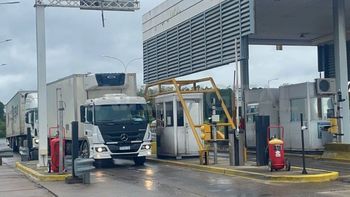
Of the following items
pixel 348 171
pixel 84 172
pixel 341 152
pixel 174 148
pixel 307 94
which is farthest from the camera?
pixel 307 94

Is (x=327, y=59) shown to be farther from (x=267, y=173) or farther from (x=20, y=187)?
(x=20, y=187)

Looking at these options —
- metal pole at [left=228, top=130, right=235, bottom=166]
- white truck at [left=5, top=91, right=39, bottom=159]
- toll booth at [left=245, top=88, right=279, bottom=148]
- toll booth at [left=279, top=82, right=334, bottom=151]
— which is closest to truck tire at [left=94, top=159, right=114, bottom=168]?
white truck at [left=5, top=91, right=39, bottom=159]

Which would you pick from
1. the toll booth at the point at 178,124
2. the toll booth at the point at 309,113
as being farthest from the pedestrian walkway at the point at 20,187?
the toll booth at the point at 309,113

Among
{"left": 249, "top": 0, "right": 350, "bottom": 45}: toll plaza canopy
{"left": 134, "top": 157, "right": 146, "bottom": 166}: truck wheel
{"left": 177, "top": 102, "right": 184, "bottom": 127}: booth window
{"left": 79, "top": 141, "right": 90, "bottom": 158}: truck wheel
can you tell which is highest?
{"left": 249, "top": 0, "right": 350, "bottom": 45}: toll plaza canopy

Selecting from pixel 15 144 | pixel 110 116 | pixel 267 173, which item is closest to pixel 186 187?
pixel 267 173

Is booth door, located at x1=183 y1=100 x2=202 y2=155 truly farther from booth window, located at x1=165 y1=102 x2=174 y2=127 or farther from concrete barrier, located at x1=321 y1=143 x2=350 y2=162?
concrete barrier, located at x1=321 y1=143 x2=350 y2=162

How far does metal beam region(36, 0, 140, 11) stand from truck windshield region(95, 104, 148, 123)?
3.72 metres

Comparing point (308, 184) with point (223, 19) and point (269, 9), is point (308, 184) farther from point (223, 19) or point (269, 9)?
Answer: point (269, 9)

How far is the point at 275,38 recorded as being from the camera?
38.1 metres

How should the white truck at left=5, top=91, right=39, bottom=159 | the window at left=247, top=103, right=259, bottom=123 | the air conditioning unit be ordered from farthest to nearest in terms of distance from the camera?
the window at left=247, top=103, right=259, bottom=123
the white truck at left=5, top=91, right=39, bottom=159
the air conditioning unit

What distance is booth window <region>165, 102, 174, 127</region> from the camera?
2502 centimetres

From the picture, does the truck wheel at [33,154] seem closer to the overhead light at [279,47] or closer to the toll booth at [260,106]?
the toll booth at [260,106]

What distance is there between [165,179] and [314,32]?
21.4m

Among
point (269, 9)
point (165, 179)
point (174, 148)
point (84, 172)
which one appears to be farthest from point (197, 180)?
point (269, 9)
